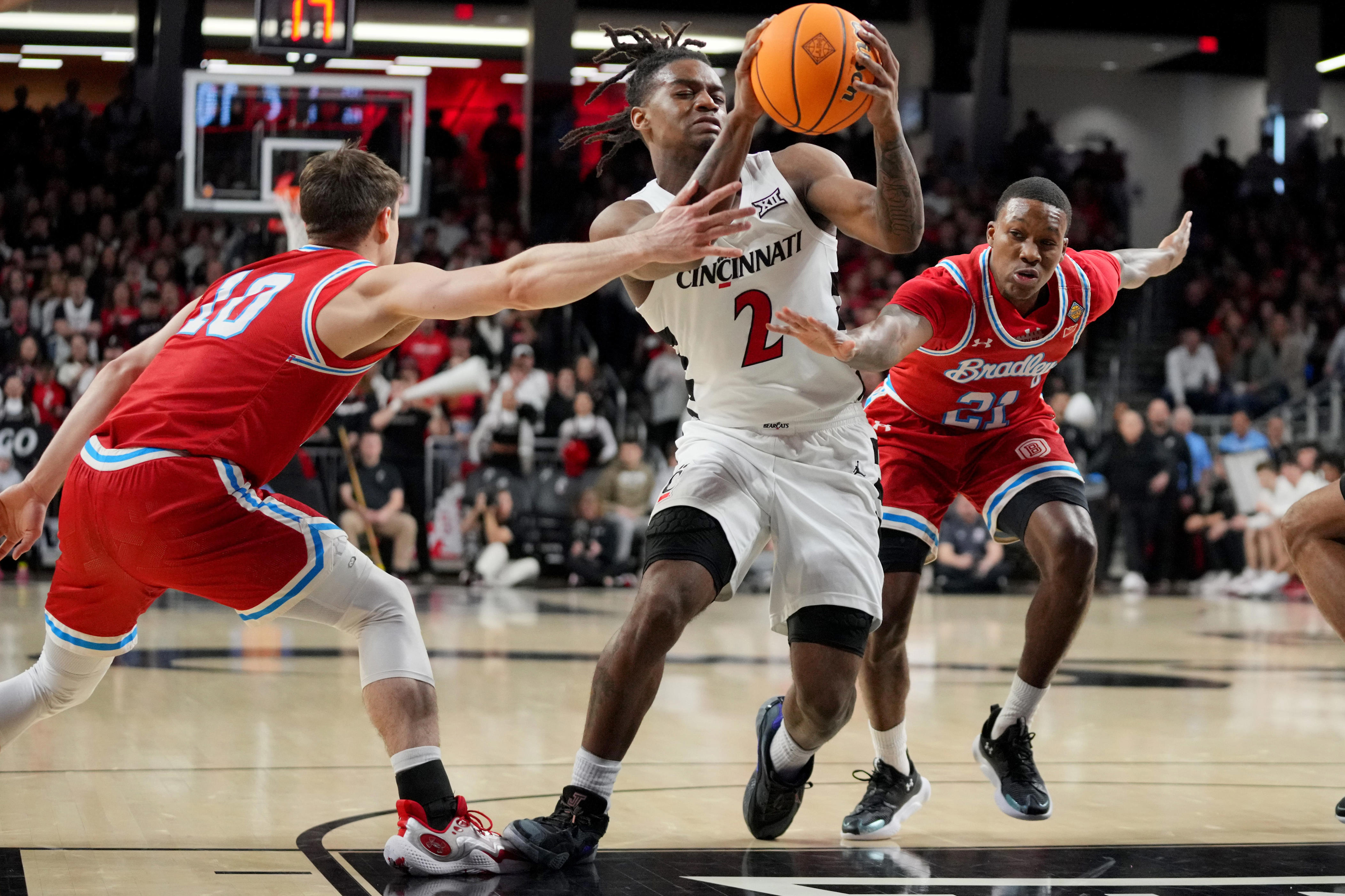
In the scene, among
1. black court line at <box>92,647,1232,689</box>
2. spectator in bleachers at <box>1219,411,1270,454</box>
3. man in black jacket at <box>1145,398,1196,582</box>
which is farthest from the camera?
spectator in bleachers at <box>1219,411,1270,454</box>

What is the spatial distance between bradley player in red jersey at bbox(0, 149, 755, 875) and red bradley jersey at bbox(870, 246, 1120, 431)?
1.24 meters

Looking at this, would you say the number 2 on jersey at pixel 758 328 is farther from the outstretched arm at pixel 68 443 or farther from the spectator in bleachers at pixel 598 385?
the spectator in bleachers at pixel 598 385

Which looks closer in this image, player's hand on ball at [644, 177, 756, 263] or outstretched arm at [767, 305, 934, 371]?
player's hand on ball at [644, 177, 756, 263]

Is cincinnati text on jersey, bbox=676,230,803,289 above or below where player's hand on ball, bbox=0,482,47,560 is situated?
above

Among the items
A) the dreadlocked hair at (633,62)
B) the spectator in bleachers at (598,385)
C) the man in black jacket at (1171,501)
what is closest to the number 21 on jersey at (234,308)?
the dreadlocked hair at (633,62)

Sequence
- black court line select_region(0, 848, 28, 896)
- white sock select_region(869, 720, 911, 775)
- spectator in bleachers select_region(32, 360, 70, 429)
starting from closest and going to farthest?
black court line select_region(0, 848, 28, 896) < white sock select_region(869, 720, 911, 775) < spectator in bleachers select_region(32, 360, 70, 429)

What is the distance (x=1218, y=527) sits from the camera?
50.0 ft

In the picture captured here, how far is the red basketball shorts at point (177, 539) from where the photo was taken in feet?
12.3

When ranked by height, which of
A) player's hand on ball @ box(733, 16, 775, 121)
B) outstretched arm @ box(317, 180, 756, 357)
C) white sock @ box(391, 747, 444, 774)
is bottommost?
white sock @ box(391, 747, 444, 774)

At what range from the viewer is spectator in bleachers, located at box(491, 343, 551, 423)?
14359 millimetres

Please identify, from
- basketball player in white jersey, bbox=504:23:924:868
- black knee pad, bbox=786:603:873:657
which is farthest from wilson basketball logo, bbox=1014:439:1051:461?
black knee pad, bbox=786:603:873:657

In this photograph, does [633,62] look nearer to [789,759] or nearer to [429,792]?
[789,759]

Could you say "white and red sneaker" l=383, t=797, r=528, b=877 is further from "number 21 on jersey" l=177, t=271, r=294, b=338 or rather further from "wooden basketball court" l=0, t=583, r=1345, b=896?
"number 21 on jersey" l=177, t=271, r=294, b=338

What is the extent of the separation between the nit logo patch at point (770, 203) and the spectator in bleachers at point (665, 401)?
1075cm
